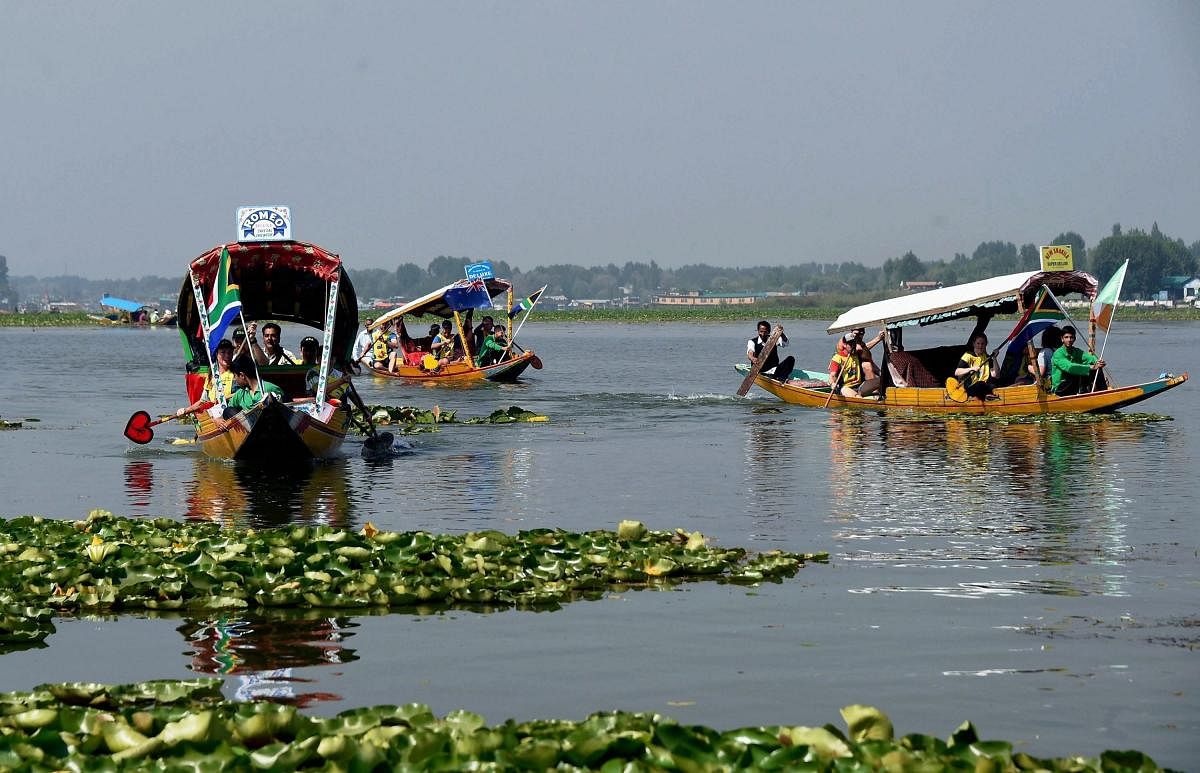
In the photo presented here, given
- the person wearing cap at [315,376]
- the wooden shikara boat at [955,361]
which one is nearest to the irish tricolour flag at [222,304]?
the person wearing cap at [315,376]

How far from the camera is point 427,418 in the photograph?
102 feet

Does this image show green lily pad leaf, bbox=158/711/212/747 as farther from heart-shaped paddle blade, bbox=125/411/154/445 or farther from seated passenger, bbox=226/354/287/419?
heart-shaped paddle blade, bbox=125/411/154/445

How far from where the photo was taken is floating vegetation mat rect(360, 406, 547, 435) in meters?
30.2

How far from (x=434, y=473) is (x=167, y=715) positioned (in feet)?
45.3

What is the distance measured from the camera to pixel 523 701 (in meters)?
9.41

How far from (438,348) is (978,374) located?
2020 centimetres

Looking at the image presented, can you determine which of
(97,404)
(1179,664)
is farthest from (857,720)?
(97,404)

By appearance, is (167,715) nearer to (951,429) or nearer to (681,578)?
(681,578)

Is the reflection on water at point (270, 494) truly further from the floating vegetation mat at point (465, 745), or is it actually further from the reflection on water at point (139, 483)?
the floating vegetation mat at point (465, 745)

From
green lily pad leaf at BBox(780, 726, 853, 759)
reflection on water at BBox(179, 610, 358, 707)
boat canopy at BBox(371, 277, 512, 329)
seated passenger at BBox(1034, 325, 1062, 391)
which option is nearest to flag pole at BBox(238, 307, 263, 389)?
reflection on water at BBox(179, 610, 358, 707)

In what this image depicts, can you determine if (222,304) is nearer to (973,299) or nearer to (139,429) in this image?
(139,429)

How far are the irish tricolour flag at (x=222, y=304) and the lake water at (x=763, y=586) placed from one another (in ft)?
6.75

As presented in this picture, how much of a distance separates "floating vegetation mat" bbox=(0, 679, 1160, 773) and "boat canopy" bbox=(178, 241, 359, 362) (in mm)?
14923

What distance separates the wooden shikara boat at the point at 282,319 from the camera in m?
21.9
